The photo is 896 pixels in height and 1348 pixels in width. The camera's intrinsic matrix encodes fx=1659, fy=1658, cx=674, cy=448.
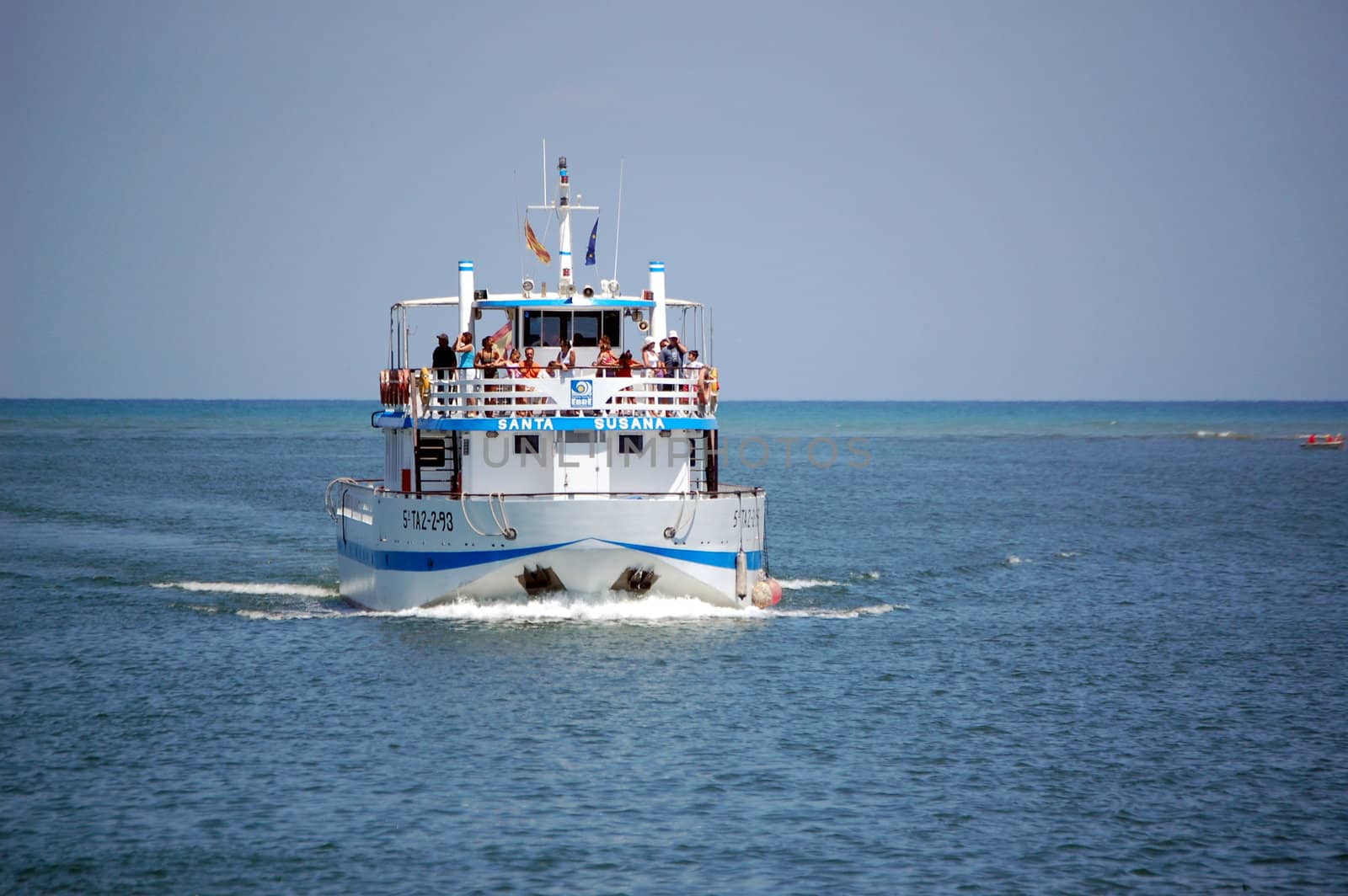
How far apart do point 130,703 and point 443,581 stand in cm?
662

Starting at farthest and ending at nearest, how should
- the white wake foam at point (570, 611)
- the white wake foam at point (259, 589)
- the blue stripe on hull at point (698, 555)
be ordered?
the white wake foam at point (259, 589) < the white wake foam at point (570, 611) < the blue stripe on hull at point (698, 555)

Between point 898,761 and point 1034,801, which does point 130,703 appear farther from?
point 1034,801

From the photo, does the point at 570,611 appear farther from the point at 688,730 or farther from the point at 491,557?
the point at 688,730

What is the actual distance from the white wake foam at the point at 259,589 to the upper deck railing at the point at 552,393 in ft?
25.1

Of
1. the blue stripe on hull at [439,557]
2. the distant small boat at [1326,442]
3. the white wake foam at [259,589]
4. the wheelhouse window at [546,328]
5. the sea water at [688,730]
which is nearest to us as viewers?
the sea water at [688,730]

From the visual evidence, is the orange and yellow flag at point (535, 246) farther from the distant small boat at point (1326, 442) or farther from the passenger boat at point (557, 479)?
the distant small boat at point (1326, 442)

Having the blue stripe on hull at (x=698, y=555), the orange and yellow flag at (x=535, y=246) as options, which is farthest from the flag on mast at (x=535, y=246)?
the blue stripe on hull at (x=698, y=555)

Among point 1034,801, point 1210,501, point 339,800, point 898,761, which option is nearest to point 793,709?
point 898,761

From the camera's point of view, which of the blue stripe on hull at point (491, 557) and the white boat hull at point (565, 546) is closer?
the white boat hull at point (565, 546)

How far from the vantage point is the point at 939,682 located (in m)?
26.8

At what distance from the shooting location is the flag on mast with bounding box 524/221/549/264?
33.8 metres

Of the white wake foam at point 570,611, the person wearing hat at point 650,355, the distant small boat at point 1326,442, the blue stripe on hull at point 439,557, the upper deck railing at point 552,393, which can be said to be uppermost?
the person wearing hat at point 650,355

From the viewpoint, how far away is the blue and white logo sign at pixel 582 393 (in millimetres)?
29938

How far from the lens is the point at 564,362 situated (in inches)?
1254
